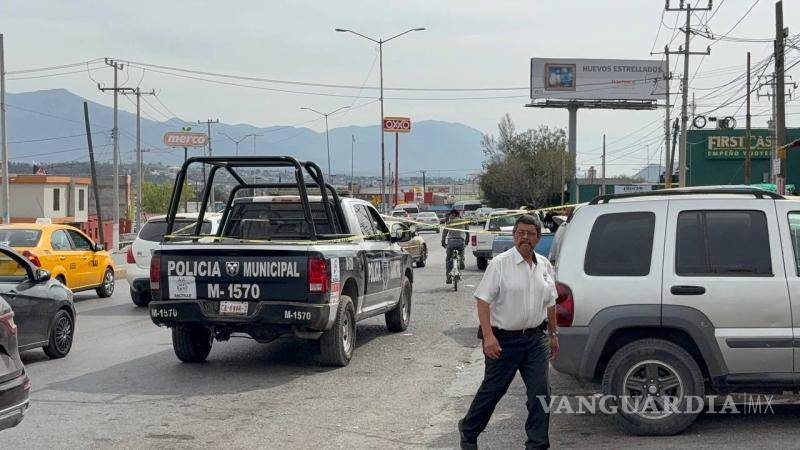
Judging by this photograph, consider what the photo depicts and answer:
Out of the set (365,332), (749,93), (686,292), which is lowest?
(365,332)

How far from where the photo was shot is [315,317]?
10.6 meters

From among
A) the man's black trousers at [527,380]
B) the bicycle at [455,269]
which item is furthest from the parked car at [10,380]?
the bicycle at [455,269]

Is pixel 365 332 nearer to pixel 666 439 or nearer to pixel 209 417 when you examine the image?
pixel 209 417

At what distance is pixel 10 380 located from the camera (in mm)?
6918

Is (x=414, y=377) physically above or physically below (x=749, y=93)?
below

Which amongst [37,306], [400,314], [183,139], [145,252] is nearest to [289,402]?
[37,306]

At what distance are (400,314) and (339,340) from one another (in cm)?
339

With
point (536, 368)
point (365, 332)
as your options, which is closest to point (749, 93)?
Answer: point (365, 332)

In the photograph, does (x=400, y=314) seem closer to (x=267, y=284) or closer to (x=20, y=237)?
(x=267, y=284)

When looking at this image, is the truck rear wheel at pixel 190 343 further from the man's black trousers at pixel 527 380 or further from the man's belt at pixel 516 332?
the man's belt at pixel 516 332

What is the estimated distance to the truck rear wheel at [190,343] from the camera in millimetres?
11453

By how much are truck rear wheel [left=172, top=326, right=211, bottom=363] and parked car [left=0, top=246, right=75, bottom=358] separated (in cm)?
161

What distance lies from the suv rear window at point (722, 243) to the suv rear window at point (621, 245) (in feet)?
0.85

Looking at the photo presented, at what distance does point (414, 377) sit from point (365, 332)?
3.88 m
